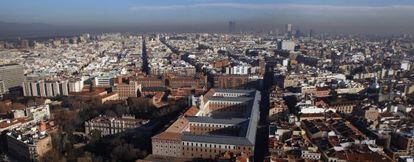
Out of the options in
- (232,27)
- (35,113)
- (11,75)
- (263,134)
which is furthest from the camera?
(232,27)

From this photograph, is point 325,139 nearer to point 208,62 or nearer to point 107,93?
point 107,93

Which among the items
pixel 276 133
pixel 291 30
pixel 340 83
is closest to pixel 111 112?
pixel 276 133

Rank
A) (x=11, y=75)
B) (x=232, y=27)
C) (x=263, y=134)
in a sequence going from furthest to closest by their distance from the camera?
(x=232, y=27) → (x=11, y=75) → (x=263, y=134)

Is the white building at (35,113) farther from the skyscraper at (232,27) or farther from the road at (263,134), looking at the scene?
the skyscraper at (232,27)

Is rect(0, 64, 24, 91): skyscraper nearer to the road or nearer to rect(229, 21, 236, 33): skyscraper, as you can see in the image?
the road

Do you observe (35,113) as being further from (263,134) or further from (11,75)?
(263,134)

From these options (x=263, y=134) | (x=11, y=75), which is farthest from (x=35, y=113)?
(x=263, y=134)

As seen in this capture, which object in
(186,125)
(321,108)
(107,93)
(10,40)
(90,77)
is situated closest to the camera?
(186,125)

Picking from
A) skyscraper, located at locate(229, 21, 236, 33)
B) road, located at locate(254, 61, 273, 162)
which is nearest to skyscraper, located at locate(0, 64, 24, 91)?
road, located at locate(254, 61, 273, 162)
